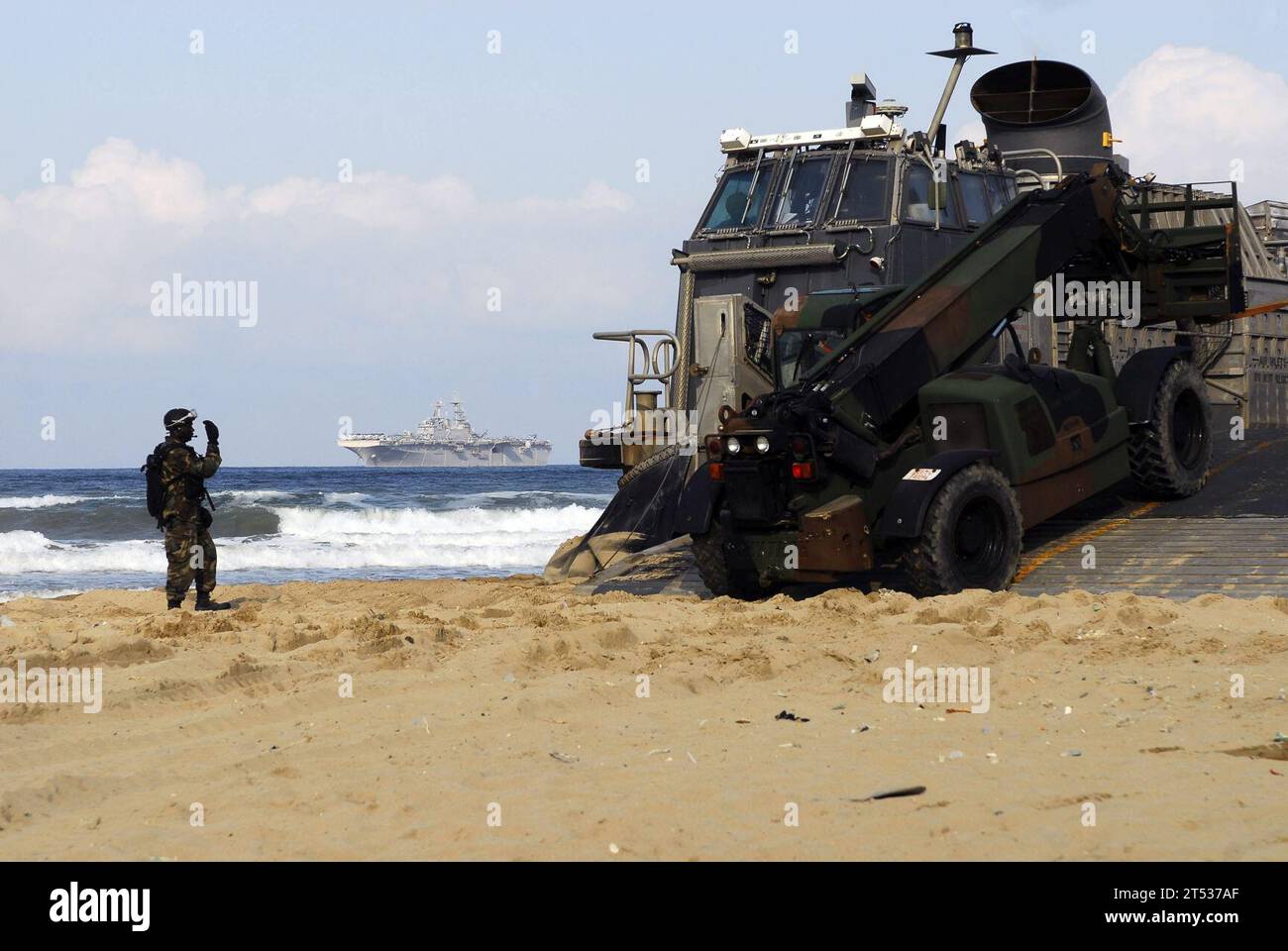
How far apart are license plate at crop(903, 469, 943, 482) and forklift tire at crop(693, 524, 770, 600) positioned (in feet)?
4.18

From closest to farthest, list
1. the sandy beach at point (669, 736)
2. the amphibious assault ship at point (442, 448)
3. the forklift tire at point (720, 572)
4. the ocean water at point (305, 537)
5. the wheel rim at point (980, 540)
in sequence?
the sandy beach at point (669, 736) → the wheel rim at point (980, 540) → the forklift tire at point (720, 572) → the ocean water at point (305, 537) → the amphibious assault ship at point (442, 448)

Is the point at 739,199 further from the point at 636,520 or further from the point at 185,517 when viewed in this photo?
the point at 185,517

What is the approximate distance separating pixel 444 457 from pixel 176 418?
5184 inches

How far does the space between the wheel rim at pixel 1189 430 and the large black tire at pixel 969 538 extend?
8.29ft

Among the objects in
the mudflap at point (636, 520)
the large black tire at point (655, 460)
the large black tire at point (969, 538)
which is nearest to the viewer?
the large black tire at point (969, 538)

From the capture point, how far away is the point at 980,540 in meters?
10.1

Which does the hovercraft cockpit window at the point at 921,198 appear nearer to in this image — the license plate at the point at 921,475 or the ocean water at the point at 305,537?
the license plate at the point at 921,475

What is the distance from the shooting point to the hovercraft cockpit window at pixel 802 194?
556 inches

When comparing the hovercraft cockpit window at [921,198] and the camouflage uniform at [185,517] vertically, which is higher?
the hovercraft cockpit window at [921,198]

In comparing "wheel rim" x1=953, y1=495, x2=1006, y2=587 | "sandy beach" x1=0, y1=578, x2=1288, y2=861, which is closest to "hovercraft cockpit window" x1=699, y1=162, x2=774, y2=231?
"wheel rim" x1=953, y1=495, x2=1006, y2=587

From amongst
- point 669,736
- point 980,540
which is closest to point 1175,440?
point 980,540

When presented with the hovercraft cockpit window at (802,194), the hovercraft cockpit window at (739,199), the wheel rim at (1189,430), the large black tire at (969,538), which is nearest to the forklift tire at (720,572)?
the large black tire at (969,538)

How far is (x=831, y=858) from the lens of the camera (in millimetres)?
4398
